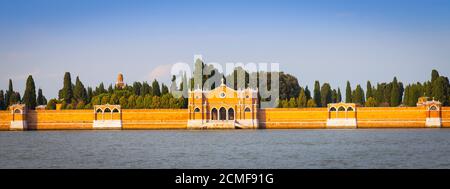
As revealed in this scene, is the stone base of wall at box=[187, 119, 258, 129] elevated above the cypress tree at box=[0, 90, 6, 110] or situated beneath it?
situated beneath

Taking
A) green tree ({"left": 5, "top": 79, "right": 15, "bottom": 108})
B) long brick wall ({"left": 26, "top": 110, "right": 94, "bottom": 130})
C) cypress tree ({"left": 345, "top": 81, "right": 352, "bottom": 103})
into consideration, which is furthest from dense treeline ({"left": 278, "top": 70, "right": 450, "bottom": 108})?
green tree ({"left": 5, "top": 79, "right": 15, "bottom": 108})

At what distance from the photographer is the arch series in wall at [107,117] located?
176 feet

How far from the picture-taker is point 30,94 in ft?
185

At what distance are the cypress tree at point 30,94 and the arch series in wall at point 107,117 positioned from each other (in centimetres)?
597

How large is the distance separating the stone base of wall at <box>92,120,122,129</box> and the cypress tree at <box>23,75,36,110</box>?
6083mm

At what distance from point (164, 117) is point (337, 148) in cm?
2454

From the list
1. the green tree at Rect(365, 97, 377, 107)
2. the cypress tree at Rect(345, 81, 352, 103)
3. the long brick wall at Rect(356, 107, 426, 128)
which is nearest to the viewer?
the long brick wall at Rect(356, 107, 426, 128)

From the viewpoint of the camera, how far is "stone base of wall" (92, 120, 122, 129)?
53438 mm

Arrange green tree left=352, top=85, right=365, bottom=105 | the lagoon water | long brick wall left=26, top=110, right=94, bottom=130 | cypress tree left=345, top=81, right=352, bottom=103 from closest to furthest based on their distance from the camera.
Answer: the lagoon water → long brick wall left=26, top=110, right=94, bottom=130 → cypress tree left=345, top=81, right=352, bottom=103 → green tree left=352, top=85, right=365, bottom=105

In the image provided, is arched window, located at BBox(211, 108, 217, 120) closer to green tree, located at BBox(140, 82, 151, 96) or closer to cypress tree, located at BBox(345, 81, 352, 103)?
green tree, located at BBox(140, 82, 151, 96)

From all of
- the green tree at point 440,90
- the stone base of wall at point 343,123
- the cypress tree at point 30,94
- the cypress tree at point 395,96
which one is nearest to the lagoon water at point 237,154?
the stone base of wall at point 343,123

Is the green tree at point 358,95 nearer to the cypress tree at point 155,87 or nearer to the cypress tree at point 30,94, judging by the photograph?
the cypress tree at point 155,87

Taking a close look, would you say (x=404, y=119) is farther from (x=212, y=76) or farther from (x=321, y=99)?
(x=212, y=76)
